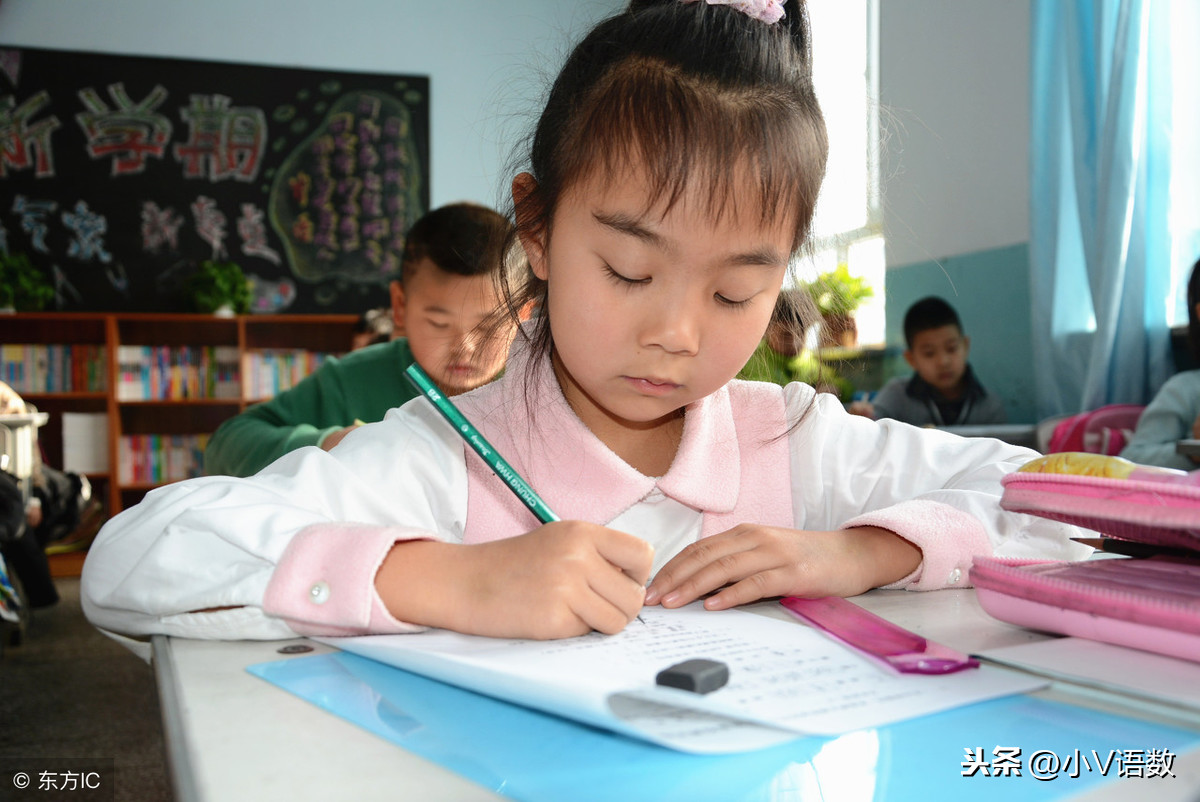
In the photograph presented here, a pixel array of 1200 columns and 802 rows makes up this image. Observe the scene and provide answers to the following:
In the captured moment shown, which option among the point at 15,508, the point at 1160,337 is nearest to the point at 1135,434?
the point at 1160,337

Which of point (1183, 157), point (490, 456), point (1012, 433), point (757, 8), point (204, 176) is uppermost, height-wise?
point (204, 176)

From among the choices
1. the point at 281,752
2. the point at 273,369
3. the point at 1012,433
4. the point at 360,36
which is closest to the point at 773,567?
the point at 281,752

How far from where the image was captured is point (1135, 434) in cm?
256

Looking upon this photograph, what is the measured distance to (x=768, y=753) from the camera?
1.13ft

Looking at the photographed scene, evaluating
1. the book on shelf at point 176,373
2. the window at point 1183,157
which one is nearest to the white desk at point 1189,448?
the window at point 1183,157

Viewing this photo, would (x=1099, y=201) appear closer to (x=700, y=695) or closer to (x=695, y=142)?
(x=695, y=142)

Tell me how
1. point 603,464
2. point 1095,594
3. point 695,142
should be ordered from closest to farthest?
point 1095,594 < point 695,142 < point 603,464

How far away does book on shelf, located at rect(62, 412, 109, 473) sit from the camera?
14.3 ft

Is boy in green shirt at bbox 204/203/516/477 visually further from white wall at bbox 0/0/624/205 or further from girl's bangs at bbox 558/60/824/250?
white wall at bbox 0/0/624/205

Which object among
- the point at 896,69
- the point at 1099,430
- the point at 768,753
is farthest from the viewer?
the point at 896,69

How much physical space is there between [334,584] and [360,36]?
16.3 feet

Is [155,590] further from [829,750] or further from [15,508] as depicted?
[15,508]

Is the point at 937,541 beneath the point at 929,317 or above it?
beneath

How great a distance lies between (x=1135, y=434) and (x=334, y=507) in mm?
2484
